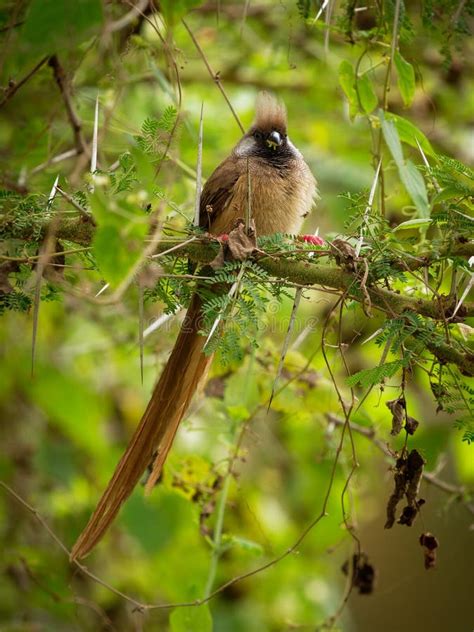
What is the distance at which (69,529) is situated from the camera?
3848 millimetres

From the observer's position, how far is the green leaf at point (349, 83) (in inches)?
95.8

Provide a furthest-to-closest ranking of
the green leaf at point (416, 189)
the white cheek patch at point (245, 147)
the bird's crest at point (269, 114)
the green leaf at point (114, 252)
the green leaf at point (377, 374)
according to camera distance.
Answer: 1. the bird's crest at point (269, 114)
2. the white cheek patch at point (245, 147)
3. the green leaf at point (416, 189)
4. the green leaf at point (377, 374)
5. the green leaf at point (114, 252)

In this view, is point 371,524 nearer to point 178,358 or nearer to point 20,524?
point 20,524

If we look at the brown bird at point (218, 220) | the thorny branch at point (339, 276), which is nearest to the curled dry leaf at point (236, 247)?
the thorny branch at point (339, 276)

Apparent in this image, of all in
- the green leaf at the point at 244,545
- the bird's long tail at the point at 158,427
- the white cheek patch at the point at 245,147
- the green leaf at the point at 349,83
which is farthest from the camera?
the white cheek patch at the point at 245,147

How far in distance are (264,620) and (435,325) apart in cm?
272

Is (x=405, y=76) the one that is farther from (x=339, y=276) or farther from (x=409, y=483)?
(x=409, y=483)

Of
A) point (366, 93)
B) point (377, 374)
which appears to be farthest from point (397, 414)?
point (366, 93)

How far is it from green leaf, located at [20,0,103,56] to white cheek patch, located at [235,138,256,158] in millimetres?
1236

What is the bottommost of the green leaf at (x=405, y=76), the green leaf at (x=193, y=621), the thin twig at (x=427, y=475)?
the green leaf at (x=193, y=621)

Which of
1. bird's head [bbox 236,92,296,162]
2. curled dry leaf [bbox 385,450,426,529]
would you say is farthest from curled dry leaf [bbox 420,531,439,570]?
bird's head [bbox 236,92,296,162]

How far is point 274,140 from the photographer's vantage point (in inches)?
127

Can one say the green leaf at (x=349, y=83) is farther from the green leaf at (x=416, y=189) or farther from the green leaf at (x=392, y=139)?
the green leaf at (x=416, y=189)

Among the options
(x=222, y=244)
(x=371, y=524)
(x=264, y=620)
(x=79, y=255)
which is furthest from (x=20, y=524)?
(x=371, y=524)
